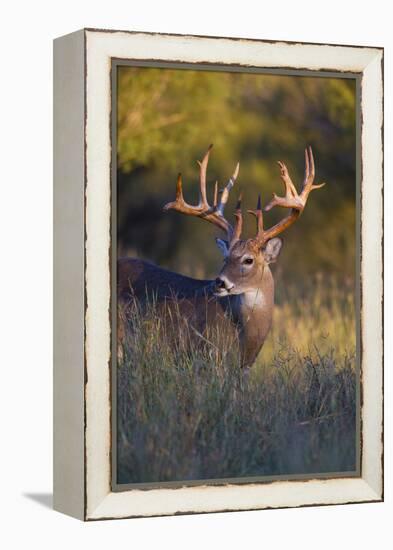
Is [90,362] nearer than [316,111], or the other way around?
[90,362]

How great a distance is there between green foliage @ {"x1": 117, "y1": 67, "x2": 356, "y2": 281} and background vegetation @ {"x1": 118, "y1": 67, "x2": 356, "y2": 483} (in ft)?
0.05

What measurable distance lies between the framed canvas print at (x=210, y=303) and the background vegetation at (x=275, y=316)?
14mm

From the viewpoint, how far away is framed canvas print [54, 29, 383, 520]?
1133cm

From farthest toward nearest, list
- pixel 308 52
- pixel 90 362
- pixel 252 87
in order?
pixel 252 87
pixel 308 52
pixel 90 362

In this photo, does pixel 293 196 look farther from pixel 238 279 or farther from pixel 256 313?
pixel 256 313

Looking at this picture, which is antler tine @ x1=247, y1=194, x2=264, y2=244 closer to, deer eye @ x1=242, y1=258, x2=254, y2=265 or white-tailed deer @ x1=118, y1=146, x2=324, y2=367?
white-tailed deer @ x1=118, y1=146, x2=324, y2=367

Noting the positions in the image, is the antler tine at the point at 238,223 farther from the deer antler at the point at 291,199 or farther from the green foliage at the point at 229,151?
the green foliage at the point at 229,151

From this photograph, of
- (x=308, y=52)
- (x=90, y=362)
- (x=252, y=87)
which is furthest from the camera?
(x=252, y=87)

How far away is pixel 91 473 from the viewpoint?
11281 millimetres

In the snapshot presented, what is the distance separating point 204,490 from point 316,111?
9.30 feet

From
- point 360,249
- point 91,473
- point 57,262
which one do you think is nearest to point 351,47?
point 360,249

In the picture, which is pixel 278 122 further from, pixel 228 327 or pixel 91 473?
pixel 91 473

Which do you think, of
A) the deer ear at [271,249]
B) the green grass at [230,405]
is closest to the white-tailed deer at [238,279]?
the deer ear at [271,249]

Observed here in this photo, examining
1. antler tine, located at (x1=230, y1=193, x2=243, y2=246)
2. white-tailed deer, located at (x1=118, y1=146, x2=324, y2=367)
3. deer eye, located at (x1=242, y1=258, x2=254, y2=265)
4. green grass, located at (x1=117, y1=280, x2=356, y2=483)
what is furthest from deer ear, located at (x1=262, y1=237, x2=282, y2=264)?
green grass, located at (x1=117, y1=280, x2=356, y2=483)
